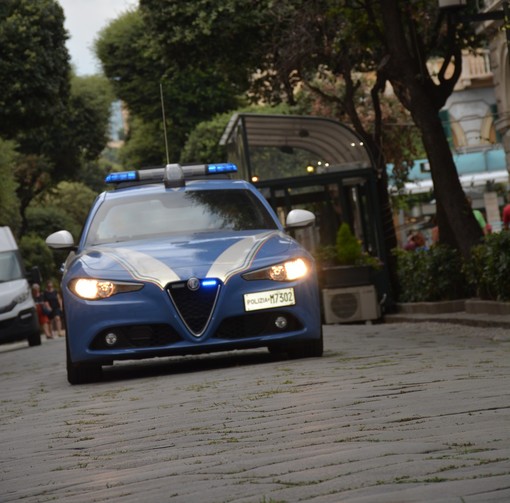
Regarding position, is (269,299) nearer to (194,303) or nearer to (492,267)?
(194,303)

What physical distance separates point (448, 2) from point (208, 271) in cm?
904

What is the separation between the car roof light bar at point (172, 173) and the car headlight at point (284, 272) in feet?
6.13

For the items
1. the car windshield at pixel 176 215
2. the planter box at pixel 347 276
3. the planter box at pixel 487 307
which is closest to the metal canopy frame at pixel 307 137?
the planter box at pixel 347 276

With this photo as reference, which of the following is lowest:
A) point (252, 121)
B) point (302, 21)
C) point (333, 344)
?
point (333, 344)

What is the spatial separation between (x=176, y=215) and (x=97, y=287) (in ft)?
4.91

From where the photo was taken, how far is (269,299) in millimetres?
12305

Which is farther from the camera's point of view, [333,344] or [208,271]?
[333,344]

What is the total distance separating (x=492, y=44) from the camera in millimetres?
33281

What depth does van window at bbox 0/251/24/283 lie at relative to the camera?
35062 mm

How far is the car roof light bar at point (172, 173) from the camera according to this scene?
45.5 feet

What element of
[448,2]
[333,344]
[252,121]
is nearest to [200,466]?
[333,344]

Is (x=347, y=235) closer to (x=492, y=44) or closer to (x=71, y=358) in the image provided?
(x=492, y=44)

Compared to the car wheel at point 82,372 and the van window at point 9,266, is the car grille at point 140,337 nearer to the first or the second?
the car wheel at point 82,372

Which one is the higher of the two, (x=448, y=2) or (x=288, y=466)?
(x=448, y=2)
